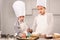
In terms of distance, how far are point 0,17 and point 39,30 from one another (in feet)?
1.49

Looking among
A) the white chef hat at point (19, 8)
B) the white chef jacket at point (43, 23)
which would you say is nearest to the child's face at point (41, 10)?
the white chef jacket at point (43, 23)

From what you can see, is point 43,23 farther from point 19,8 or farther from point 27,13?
point 19,8

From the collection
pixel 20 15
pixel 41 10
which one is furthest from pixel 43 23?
pixel 20 15

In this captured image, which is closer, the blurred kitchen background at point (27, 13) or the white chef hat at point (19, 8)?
the blurred kitchen background at point (27, 13)

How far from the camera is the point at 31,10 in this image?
1.37m

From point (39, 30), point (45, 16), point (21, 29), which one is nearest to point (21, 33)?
point (21, 29)

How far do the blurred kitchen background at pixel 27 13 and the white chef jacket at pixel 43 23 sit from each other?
38mm

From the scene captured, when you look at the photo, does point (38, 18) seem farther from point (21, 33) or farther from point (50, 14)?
point (21, 33)

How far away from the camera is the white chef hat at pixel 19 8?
1416 mm

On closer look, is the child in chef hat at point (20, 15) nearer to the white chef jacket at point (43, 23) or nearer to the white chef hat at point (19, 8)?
the white chef hat at point (19, 8)

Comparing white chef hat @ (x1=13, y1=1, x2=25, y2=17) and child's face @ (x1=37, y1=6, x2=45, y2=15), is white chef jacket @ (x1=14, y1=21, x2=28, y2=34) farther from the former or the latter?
child's face @ (x1=37, y1=6, x2=45, y2=15)

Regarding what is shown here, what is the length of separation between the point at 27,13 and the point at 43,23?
0.62ft

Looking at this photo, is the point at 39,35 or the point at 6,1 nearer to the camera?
the point at 39,35

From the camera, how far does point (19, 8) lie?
1.43m
